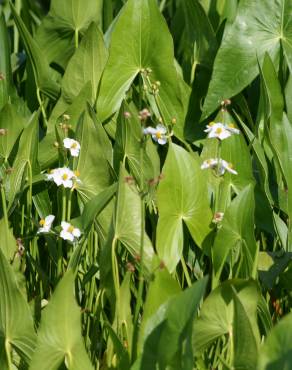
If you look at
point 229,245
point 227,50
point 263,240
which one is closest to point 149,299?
point 229,245

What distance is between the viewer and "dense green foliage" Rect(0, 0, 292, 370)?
1.40 metres

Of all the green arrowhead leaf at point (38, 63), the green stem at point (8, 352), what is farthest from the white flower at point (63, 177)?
the green arrowhead leaf at point (38, 63)

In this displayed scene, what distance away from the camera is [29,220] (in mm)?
1780

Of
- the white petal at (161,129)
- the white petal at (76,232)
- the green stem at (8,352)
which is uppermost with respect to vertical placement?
→ the white petal at (161,129)

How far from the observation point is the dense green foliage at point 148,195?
140 centimetres

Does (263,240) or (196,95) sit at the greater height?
(196,95)

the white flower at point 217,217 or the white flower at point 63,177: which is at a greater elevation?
the white flower at point 63,177

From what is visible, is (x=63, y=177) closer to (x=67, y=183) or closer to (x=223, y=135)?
(x=67, y=183)

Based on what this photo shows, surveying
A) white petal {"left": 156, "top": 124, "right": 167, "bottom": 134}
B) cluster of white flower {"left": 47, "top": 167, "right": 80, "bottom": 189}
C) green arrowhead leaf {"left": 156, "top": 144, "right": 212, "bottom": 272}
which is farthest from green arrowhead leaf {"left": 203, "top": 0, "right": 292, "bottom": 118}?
cluster of white flower {"left": 47, "top": 167, "right": 80, "bottom": 189}

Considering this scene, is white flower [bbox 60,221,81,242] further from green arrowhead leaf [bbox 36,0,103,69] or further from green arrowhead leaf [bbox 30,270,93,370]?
green arrowhead leaf [bbox 36,0,103,69]

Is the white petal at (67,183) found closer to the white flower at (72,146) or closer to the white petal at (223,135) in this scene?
the white flower at (72,146)

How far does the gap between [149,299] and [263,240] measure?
0.58 meters

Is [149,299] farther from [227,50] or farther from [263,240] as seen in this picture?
[227,50]

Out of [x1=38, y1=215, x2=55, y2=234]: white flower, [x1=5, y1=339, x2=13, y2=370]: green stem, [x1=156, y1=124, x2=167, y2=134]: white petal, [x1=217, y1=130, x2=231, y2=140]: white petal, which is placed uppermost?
[x1=217, y1=130, x2=231, y2=140]: white petal
